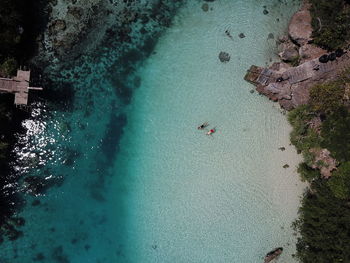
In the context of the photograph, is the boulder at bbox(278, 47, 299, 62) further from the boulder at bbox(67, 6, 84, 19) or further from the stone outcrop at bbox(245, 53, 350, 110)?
the boulder at bbox(67, 6, 84, 19)

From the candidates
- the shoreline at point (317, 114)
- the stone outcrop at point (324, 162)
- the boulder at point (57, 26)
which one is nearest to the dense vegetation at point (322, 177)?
the shoreline at point (317, 114)

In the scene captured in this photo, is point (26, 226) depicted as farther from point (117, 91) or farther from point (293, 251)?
point (293, 251)

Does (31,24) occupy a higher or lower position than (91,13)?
lower

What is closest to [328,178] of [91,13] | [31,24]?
[91,13]

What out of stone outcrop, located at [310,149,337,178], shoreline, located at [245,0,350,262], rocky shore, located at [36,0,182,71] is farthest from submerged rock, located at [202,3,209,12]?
stone outcrop, located at [310,149,337,178]

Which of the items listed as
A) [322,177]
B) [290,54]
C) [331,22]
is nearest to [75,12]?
[290,54]

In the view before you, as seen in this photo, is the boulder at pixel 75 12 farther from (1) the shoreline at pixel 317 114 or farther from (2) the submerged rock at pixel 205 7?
(1) the shoreline at pixel 317 114
